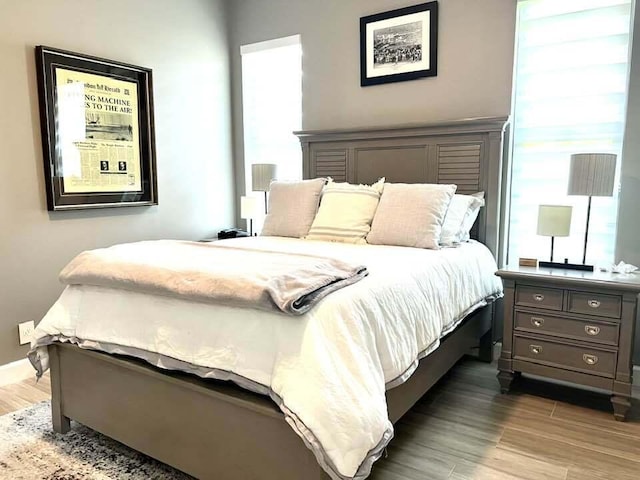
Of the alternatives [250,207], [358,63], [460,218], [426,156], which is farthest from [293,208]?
[358,63]

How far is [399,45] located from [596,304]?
84.4 inches

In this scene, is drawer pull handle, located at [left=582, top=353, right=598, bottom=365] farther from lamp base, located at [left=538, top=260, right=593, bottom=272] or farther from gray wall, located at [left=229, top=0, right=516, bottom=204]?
gray wall, located at [left=229, top=0, right=516, bottom=204]

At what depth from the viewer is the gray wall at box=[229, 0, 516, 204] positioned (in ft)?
10.1

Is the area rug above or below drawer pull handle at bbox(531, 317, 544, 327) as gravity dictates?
below

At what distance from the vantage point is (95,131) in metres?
3.17

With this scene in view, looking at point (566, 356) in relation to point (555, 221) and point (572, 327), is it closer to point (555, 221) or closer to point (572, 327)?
point (572, 327)

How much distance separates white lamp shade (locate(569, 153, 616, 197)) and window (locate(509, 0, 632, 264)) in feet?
1.14

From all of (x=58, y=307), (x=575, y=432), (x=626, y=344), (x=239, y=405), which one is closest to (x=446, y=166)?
(x=626, y=344)

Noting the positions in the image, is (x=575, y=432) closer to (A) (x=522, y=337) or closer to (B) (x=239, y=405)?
(A) (x=522, y=337)

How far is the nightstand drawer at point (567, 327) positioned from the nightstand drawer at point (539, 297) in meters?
0.05

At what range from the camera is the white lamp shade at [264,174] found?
150 inches


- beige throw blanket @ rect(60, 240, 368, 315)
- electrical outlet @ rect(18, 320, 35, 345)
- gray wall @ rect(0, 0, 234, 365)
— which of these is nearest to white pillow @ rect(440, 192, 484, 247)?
beige throw blanket @ rect(60, 240, 368, 315)

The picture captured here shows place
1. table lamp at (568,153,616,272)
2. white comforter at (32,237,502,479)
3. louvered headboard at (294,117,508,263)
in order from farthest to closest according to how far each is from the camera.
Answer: louvered headboard at (294,117,508,263) < table lamp at (568,153,616,272) < white comforter at (32,237,502,479)

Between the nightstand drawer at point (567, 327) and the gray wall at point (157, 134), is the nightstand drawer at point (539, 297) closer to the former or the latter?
the nightstand drawer at point (567, 327)
